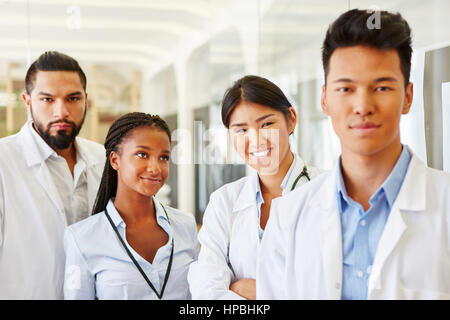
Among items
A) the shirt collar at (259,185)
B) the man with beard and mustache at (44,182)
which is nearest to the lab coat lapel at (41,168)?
the man with beard and mustache at (44,182)

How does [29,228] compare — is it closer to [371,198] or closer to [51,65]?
[51,65]

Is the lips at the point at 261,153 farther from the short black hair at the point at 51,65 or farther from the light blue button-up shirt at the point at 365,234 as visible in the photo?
the short black hair at the point at 51,65

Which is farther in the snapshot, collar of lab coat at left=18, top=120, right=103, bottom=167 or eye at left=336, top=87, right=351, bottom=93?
collar of lab coat at left=18, top=120, right=103, bottom=167

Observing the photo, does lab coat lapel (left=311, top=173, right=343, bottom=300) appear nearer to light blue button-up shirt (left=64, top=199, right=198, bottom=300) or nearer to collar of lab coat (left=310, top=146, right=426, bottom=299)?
collar of lab coat (left=310, top=146, right=426, bottom=299)

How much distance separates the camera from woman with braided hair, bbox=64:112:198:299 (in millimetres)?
995

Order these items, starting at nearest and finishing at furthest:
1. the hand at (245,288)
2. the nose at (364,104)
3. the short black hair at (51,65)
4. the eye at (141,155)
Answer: the nose at (364,104), the hand at (245,288), the eye at (141,155), the short black hair at (51,65)

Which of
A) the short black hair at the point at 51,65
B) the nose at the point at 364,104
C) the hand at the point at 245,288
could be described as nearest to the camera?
the nose at the point at 364,104

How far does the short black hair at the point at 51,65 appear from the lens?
1115 mm

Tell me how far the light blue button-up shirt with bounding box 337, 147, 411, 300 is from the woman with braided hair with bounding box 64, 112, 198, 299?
433 mm

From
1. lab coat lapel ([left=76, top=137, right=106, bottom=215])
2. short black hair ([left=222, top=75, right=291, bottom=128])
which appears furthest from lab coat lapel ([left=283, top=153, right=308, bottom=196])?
lab coat lapel ([left=76, top=137, right=106, bottom=215])

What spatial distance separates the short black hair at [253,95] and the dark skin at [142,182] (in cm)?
17

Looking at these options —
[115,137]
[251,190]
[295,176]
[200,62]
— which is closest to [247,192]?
[251,190]

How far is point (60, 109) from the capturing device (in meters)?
1.07

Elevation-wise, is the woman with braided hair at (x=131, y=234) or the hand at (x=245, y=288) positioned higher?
the woman with braided hair at (x=131, y=234)
